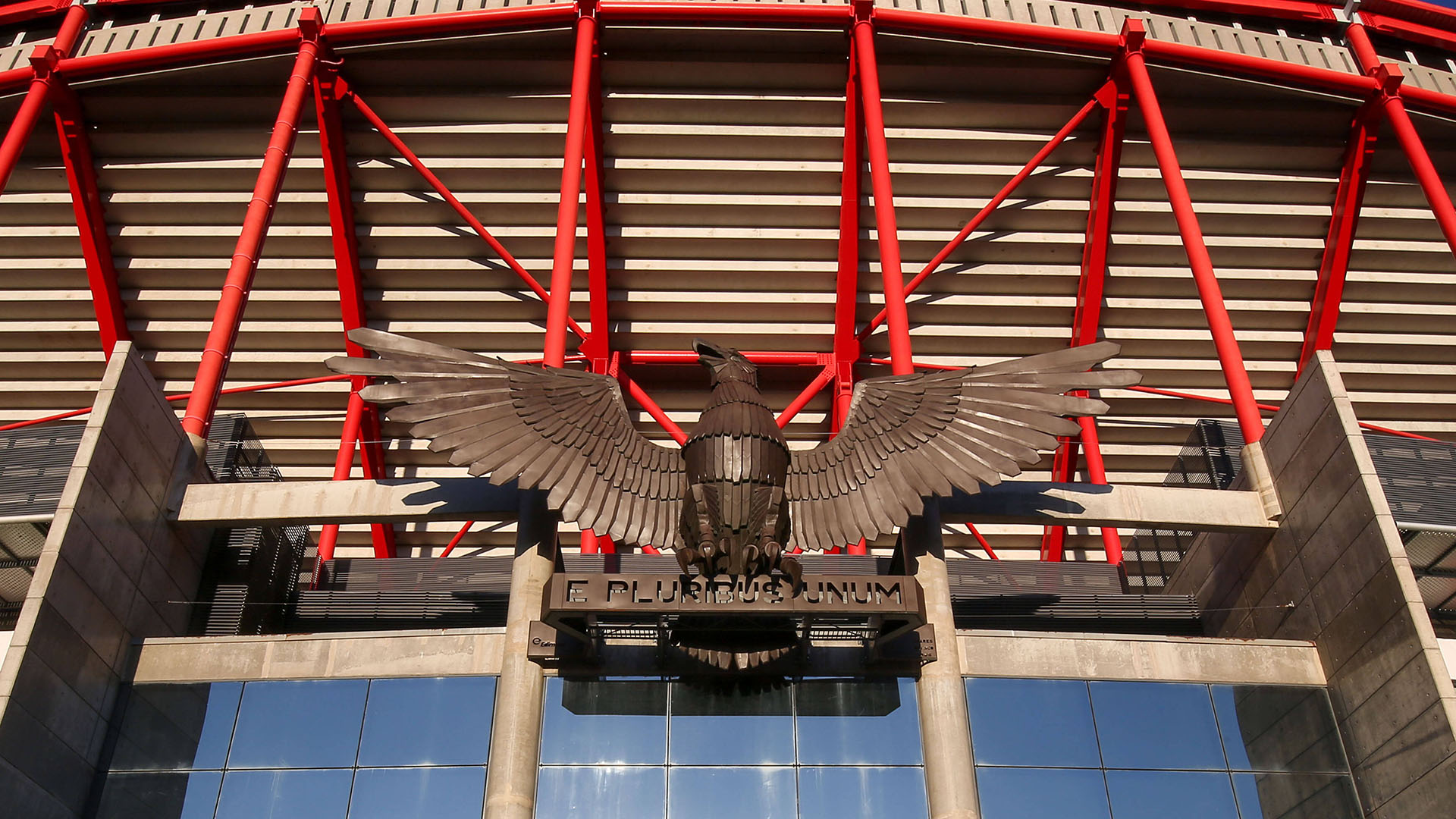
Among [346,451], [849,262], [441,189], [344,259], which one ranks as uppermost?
[441,189]

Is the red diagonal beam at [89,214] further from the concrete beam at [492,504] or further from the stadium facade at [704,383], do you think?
the concrete beam at [492,504]

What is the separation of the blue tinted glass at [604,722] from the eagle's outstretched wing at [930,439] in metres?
2.64

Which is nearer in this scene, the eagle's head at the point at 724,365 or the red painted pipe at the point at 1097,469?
the eagle's head at the point at 724,365

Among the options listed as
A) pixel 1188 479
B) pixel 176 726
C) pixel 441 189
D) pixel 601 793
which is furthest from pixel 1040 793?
pixel 441 189

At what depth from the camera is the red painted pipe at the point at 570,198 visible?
51.0 feet

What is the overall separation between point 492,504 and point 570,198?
5.64 m

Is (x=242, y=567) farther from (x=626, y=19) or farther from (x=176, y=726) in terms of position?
(x=626, y=19)

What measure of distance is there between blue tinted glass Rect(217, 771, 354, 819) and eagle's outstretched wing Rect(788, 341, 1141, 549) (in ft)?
19.1

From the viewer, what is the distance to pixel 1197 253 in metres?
17.2

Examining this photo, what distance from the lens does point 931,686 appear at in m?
12.3

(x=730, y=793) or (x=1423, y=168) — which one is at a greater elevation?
(x=1423, y=168)

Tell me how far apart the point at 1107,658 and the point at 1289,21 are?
56.5ft

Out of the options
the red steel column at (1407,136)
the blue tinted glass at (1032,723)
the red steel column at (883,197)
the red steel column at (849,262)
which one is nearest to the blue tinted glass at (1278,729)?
the blue tinted glass at (1032,723)

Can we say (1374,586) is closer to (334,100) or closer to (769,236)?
(769,236)
